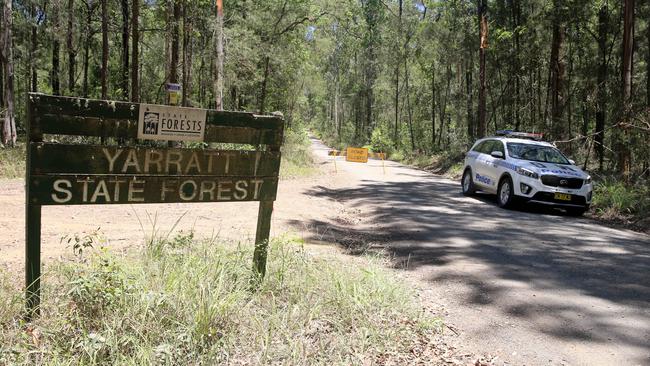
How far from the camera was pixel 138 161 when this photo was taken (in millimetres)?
4016

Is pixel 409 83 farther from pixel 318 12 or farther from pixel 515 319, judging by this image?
pixel 515 319

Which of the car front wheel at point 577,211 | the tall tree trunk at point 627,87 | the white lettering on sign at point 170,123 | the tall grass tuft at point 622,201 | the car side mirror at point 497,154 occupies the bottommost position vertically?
the car front wheel at point 577,211

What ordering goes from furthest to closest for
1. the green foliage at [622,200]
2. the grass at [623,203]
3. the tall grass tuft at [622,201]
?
the green foliage at [622,200] → the tall grass tuft at [622,201] → the grass at [623,203]

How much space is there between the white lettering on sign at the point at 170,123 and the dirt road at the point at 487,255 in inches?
73.5

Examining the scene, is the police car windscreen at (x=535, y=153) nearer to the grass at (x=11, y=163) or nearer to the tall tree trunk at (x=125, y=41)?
the grass at (x=11, y=163)

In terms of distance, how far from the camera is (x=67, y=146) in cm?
372

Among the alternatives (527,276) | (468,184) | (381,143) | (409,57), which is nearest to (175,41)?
(468,184)

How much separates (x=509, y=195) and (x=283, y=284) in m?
9.24

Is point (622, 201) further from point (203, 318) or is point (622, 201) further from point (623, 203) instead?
point (203, 318)

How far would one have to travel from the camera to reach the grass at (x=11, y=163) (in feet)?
47.2

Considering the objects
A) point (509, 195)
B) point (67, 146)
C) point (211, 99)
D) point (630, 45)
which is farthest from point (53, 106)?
point (211, 99)

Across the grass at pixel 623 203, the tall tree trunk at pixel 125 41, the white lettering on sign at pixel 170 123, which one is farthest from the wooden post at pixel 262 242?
the tall tree trunk at pixel 125 41

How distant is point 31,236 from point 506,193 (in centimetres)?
1136

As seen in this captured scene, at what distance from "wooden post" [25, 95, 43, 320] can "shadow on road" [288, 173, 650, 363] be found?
410 centimetres
